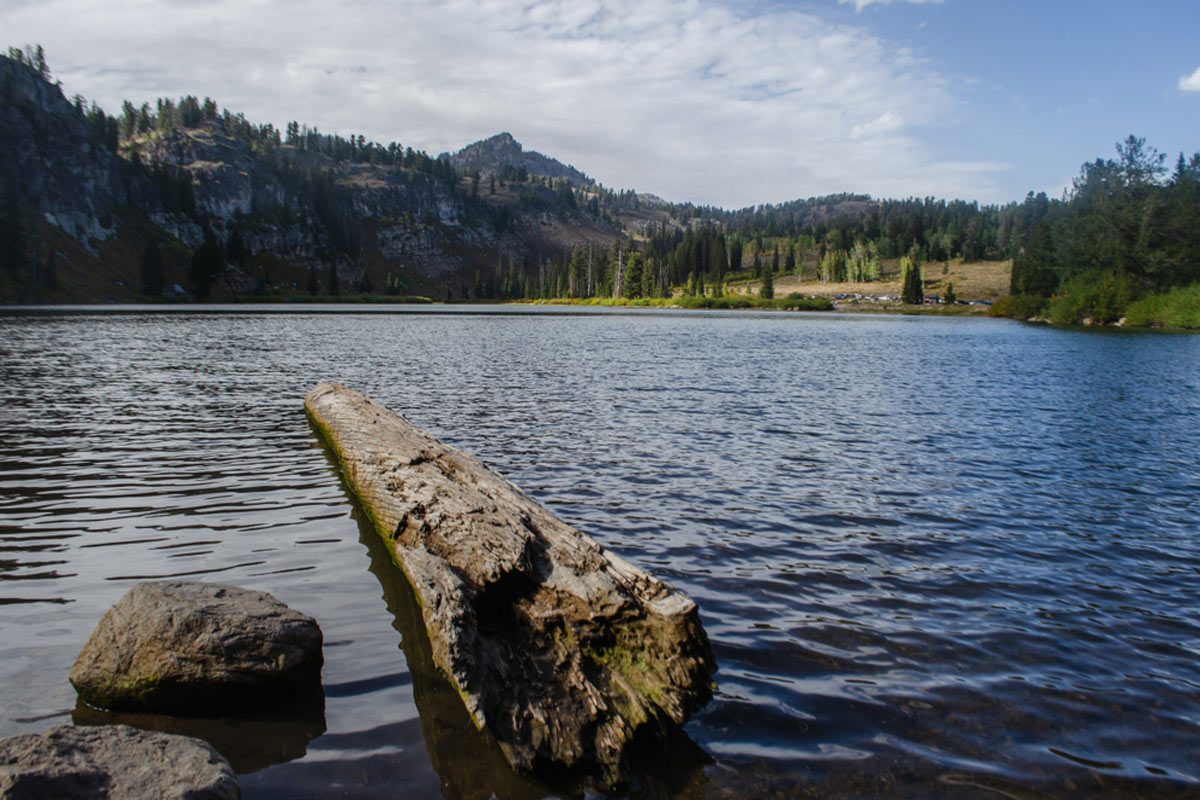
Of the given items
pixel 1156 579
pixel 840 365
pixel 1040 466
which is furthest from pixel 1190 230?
pixel 1156 579

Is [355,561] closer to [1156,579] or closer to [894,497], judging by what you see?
[894,497]

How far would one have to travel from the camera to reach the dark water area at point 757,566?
17.6 feet

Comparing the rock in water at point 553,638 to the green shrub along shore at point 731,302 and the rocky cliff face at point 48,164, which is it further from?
the rocky cliff face at point 48,164

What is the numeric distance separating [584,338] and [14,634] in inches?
2164

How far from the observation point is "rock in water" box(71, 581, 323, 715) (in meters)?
5.73

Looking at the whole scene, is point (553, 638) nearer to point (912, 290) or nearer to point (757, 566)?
point (757, 566)

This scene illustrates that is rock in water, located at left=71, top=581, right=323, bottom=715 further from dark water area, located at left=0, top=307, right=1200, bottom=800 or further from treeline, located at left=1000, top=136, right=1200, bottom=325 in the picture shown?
treeline, located at left=1000, top=136, right=1200, bottom=325

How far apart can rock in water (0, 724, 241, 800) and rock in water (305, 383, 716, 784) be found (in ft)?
5.75

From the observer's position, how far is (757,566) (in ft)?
30.5

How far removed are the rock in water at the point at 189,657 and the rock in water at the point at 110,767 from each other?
1.12 meters

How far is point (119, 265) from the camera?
174 metres

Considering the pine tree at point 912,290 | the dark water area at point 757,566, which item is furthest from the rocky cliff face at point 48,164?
the pine tree at point 912,290

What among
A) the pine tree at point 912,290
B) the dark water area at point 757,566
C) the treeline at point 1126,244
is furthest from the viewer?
the pine tree at point 912,290

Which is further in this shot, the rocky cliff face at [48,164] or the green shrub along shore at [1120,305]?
the rocky cliff face at [48,164]
